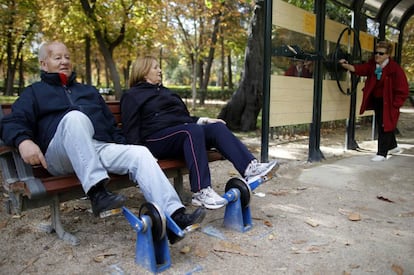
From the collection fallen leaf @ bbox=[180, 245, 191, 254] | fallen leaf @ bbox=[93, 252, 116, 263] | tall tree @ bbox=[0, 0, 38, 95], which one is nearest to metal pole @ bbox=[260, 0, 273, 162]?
fallen leaf @ bbox=[180, 245, 191, 254]

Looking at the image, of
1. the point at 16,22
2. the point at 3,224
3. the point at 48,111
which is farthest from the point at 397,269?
the point at 16,22

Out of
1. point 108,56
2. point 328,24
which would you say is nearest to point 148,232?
point 328,24

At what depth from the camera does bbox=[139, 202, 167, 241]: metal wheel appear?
2.29 meters

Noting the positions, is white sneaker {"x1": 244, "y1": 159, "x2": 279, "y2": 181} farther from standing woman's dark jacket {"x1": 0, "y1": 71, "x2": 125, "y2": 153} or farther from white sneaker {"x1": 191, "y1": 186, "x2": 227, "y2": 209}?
standing woman's dark jacket {"x1": 0, "y1": 71, "x2": 125, "y2": 153}

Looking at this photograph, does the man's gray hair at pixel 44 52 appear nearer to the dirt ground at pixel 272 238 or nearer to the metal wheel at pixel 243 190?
the dirt ground at pixel 272 238

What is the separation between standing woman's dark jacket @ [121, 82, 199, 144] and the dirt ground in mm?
775

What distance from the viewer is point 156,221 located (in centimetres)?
230

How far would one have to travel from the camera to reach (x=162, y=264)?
243 centimetres

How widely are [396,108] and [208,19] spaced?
14159 mm

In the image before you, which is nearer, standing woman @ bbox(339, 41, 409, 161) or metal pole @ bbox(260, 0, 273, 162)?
metal pole @ bbox(260, 0, 273, 162)

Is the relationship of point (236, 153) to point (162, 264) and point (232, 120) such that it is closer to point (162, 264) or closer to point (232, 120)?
point (162, 264)

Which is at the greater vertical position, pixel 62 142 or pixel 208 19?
pixel 208 19

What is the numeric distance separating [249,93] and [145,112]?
6319 millimetres

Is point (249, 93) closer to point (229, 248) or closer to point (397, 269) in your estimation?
point (229, 248)
